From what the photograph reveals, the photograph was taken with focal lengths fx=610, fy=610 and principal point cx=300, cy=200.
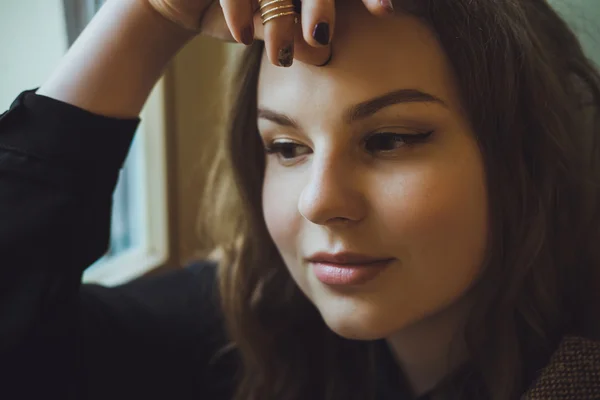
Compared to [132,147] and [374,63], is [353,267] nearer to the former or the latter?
[374,63]

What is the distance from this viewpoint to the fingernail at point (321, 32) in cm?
62

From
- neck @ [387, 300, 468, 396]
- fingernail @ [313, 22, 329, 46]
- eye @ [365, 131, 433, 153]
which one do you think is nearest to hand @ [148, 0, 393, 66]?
fingernail @ [313, 22, 329, 46]

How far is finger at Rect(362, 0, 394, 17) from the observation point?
0.63 metres

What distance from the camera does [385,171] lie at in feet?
2.33

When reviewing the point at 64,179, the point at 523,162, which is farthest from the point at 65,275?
the point at 523,162

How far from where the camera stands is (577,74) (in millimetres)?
808

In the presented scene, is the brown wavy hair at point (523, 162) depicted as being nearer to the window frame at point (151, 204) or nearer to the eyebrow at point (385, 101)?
the eyebrow at point (385, 101)

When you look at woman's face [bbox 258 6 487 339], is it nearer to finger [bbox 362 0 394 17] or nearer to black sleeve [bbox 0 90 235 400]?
finger [bbox 362 0 394 17]

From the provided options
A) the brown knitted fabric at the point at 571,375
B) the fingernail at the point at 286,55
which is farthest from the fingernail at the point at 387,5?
the brown knitted fabric at the point at 571,375

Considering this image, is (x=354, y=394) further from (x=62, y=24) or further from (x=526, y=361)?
(x=62, y=24)

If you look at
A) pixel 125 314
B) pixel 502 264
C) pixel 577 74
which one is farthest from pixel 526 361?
pixel 125 314

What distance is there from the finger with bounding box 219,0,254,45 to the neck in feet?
1.45

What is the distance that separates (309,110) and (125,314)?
453 millimetres

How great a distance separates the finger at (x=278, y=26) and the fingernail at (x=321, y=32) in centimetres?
3
